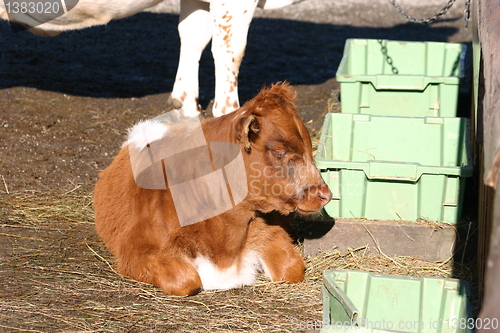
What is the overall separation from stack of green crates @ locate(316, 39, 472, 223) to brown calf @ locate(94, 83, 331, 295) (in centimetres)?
64

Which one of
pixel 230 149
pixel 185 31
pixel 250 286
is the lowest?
pixel 250 286

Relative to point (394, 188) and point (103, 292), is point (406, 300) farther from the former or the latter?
point (103, 292)

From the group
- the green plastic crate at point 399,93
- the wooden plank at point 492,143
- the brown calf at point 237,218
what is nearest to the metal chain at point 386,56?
the green plastic crate at point 399,93

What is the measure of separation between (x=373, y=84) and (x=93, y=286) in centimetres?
315

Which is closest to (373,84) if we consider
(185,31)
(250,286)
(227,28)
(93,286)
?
(227,28)

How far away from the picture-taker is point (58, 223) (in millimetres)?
4512

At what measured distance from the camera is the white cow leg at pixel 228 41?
18.6ft

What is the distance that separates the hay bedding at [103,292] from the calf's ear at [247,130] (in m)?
0.82

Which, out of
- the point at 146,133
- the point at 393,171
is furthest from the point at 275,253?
the point at 146,133

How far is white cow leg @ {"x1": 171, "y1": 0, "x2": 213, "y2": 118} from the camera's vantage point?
631 cm

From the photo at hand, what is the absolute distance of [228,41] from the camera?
18.8 ft

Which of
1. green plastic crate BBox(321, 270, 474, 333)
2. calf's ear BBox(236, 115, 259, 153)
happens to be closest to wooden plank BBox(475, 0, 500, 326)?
green plastic crate BBox(321, 270, 474, 333)

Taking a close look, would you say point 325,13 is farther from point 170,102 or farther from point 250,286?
point 250,286

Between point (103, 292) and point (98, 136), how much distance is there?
2674 millimetres
